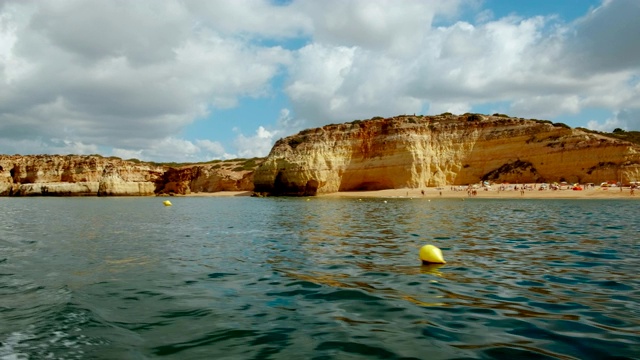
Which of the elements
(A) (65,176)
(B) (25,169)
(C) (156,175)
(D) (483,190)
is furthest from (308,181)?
(B) (25,169)

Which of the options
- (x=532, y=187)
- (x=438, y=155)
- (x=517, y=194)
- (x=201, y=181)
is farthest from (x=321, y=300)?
(x=201, y=181)

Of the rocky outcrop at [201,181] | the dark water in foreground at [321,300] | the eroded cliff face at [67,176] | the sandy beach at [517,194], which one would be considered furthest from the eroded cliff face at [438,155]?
the dark water in foreground at [321,300]

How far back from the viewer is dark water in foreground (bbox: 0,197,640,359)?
5.41 meters

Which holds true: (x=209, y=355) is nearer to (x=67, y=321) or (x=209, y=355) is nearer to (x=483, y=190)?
(x=67, y=321)

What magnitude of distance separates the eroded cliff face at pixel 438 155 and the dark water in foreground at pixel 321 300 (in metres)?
48.6

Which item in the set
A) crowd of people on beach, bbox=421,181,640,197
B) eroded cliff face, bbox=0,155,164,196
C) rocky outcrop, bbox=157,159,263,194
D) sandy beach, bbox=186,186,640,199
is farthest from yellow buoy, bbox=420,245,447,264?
eroded cliff face, bbox=0,155,164,196

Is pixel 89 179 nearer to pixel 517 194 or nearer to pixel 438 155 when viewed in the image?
pixel 438 155

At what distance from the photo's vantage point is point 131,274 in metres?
10.2

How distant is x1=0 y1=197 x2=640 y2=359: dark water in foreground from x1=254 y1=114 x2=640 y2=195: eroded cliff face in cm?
4856

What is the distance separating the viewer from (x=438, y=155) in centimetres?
6881

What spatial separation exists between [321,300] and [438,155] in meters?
64.5

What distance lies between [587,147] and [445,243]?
52.9 metres

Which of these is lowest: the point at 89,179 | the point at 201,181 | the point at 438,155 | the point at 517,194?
the point at 517,194

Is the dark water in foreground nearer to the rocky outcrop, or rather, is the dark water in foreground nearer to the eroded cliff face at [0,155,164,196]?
the eroded cliff face at [0,155,164,196]
